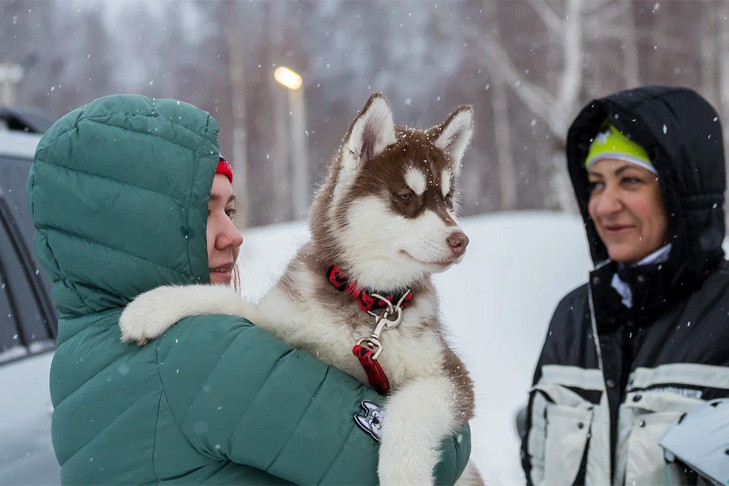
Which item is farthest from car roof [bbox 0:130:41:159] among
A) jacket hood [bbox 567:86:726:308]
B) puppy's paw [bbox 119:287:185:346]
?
jacket hood [bbox 567:86:726:308]

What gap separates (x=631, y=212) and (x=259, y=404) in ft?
7.09

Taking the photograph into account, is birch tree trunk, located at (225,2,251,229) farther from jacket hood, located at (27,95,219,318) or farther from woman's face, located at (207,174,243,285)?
jacket hood, located at (27,95,219,318)

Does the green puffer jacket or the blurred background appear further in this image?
the blurred background

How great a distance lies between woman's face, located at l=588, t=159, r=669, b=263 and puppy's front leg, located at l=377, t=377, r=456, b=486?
1406 mm

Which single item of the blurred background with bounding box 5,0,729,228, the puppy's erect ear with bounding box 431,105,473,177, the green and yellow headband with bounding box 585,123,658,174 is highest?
the blurred background with bounding box 5,0,729,228

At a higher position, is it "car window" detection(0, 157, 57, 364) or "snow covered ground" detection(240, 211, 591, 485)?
"car window" detection(0, 157, 57, 364)

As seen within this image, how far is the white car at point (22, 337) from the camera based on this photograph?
237cm

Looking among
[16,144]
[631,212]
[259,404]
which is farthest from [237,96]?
[259,404]

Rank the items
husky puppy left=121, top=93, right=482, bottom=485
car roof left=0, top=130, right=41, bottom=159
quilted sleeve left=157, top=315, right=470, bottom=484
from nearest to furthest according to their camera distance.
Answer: quilted sleeve left=157, top=315, right=470, bottom=484, husky puppy left=121, top=93, right=482, bottom=485, car roof left=0, top=130, right=41, bottom=159

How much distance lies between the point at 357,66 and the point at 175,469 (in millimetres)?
19060

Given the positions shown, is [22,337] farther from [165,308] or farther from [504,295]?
[504,295]

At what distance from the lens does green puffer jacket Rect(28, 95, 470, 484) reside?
63.6 inches

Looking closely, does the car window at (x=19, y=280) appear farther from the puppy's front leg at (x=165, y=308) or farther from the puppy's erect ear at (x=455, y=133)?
the puppy's erect ear at (x=455, y=133)

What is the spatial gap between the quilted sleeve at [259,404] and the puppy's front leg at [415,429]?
0.08 metres
